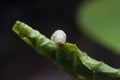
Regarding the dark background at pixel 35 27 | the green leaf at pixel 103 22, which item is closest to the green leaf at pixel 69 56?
the green leaf at pixel 103 22

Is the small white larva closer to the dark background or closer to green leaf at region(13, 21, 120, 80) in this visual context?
green leaf at region(13, 21, 120, 80)

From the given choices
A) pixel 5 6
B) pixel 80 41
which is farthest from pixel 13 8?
pixel 80 41

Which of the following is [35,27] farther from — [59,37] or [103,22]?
[59,37]

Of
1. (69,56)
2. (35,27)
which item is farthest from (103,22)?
(35,27)

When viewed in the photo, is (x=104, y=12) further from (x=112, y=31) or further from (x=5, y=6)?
(x=5, y=6)

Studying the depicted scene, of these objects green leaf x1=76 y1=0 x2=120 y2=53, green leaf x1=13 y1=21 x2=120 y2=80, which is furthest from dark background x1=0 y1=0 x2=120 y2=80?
green leaf x1=13 y1=21 x2=120 y2=80

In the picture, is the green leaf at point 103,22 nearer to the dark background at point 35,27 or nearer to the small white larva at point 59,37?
the small white larva at point 59,37
